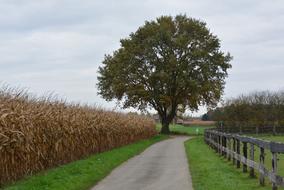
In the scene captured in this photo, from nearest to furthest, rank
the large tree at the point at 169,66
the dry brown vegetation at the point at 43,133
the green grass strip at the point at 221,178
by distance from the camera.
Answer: the green grass strip at the point at 221,178 → the dry brown vegetation at the point at 43,133 → the large tree at the point at 169,66

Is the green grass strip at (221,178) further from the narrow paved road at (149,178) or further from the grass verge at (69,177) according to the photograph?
the grass verge at (69,177)

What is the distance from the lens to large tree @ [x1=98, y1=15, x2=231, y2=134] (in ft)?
234

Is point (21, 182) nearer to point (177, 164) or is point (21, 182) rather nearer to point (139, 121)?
point (177, 164)

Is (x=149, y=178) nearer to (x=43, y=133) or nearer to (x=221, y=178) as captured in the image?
(x=221, y=178)

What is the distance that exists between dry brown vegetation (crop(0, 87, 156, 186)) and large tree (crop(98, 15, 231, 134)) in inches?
1539

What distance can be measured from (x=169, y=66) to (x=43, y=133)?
52.1 m

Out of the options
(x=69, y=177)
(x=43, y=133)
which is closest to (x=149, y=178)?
(x=69, y=177)

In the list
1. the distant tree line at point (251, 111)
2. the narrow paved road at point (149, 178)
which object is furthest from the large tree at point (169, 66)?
the narrow paved road at point (149, 178)

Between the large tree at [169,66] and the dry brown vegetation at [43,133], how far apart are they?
39.1 meters

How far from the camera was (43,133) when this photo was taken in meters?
19.2

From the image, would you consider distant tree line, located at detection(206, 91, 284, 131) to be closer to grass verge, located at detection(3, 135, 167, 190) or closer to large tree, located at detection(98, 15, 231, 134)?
large tree, located at detection(98, 15, 231, 134)

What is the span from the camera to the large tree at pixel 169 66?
2803 inches

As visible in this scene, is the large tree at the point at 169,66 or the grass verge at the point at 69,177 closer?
the grass verge at the point at 69,177

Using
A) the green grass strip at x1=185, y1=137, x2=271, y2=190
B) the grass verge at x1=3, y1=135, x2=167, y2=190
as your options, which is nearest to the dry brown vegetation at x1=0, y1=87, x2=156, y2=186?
the grass verge at x1=3, y1=135, x2=167, y2=190
